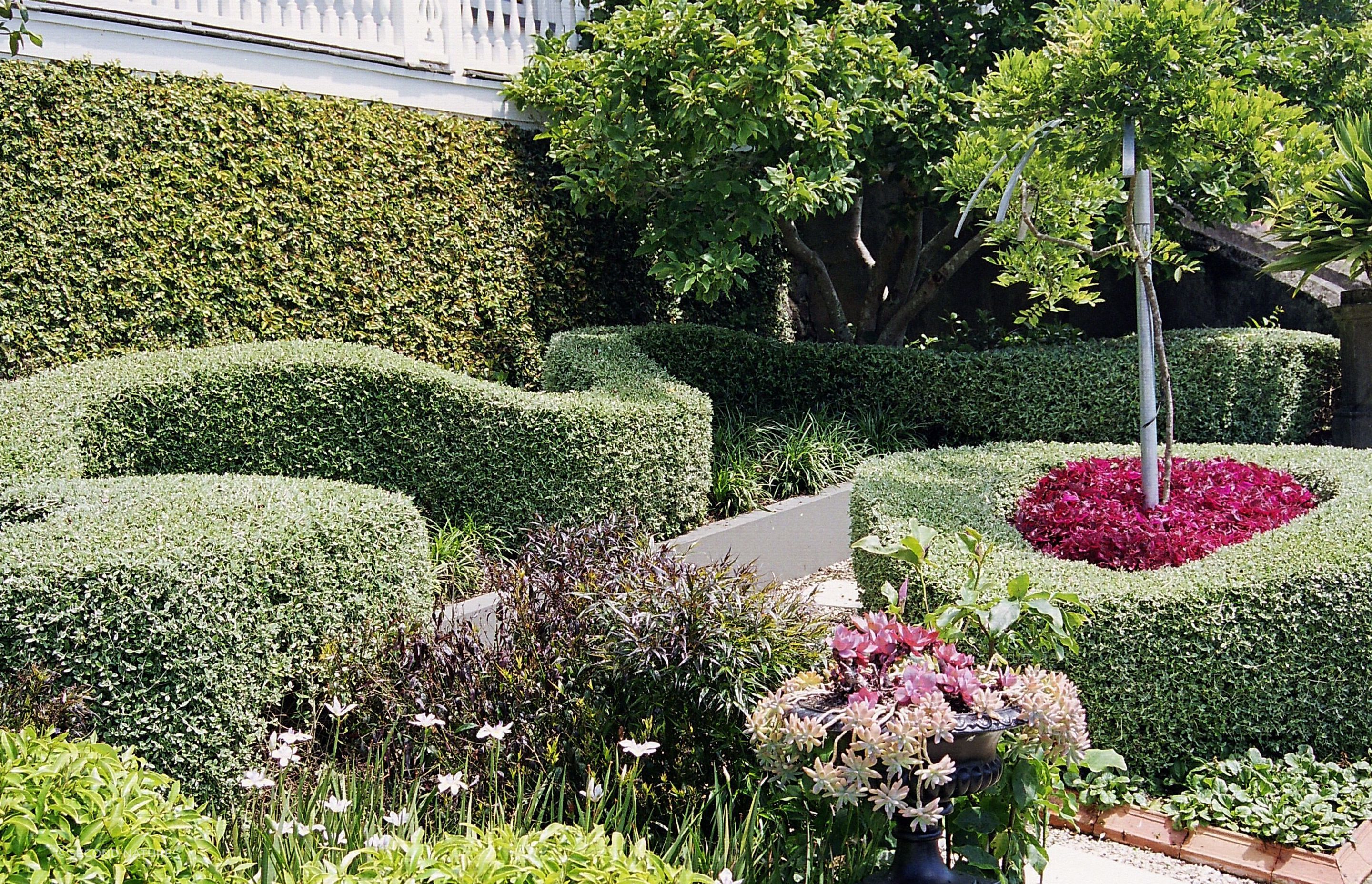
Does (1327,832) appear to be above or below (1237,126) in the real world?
below

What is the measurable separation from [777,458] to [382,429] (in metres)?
2.93

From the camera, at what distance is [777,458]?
24.5 feet

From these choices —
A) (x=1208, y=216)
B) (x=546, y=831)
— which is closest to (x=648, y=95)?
(x=1208, y=216)

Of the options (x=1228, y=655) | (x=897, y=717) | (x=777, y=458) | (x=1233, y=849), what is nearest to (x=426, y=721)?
(x=897, y=717)

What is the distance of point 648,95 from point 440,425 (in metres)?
3.24

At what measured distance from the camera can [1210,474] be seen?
18.1 feet

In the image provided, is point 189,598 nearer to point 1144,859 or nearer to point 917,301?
point 1144,859

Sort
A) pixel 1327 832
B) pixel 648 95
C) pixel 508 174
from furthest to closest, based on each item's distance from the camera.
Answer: pixel 508 174 < pixel 648 95 < pixel 1327 832

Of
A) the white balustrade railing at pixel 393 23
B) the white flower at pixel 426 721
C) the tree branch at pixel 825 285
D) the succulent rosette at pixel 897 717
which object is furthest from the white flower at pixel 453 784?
the tree branch at pixel 825 285

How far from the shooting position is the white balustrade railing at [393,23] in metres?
6.68

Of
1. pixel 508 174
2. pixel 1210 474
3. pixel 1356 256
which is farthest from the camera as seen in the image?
pixel 508 174

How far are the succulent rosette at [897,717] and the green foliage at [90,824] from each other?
4.14 feet

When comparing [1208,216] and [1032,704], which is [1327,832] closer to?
[1032,704]

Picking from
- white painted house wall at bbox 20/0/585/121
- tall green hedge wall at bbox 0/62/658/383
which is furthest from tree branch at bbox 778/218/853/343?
white painted house wall at bbox 20/0/585/121
